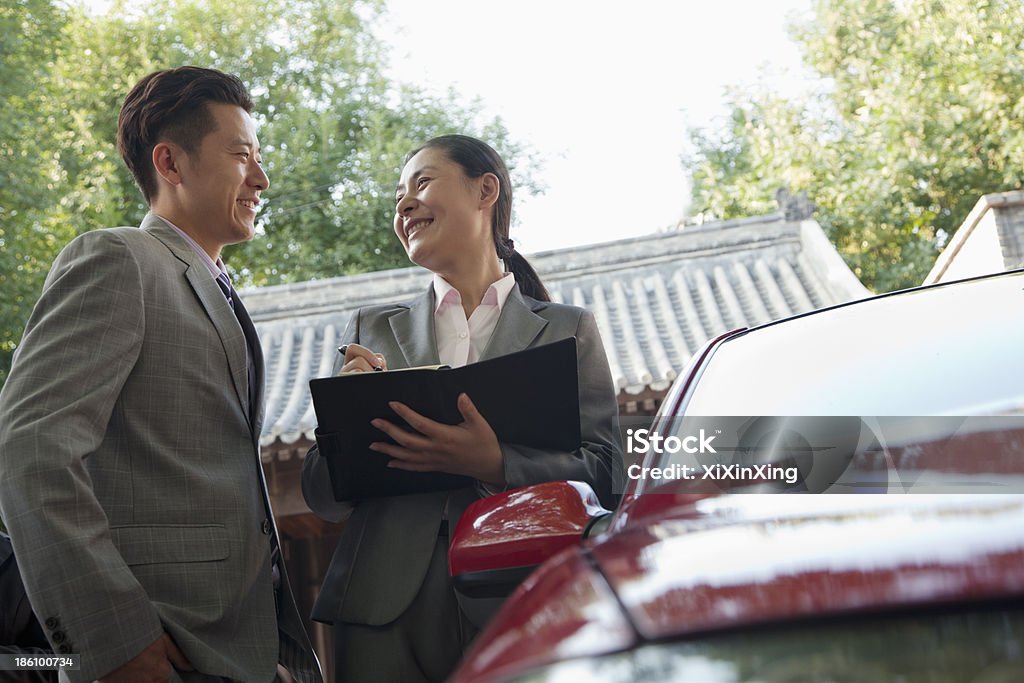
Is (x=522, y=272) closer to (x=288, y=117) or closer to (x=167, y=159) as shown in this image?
(x=167, y=159)

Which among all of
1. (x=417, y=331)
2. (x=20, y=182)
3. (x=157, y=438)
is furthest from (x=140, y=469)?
(x=20, y=182)

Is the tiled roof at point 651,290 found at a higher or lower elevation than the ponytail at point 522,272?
lower

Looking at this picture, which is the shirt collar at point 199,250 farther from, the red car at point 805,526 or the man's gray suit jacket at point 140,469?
the red car at point 805,526

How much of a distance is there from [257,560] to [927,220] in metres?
12.0

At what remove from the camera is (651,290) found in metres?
7.69

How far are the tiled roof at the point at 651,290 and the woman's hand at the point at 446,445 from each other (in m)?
4.66

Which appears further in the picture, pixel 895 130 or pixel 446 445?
pixel 895 130

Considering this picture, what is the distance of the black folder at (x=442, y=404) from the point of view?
1853 mm

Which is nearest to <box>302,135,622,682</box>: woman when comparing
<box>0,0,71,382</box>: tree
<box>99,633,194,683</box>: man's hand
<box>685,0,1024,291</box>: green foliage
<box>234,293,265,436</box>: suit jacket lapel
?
<box>234,293,265,436</box>: suit jacket lapel

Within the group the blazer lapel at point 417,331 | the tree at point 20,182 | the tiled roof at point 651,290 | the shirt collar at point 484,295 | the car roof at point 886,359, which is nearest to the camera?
the car roof at point 886,359

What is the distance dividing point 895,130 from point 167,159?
11.6 metres

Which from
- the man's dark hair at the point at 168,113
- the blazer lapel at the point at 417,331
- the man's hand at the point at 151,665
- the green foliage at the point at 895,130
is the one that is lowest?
the man's hand at the point at 151,665

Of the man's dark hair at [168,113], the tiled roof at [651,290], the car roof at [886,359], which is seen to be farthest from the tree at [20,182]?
the car roof at [886,359]

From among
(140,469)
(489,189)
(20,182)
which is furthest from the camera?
(20,182)
